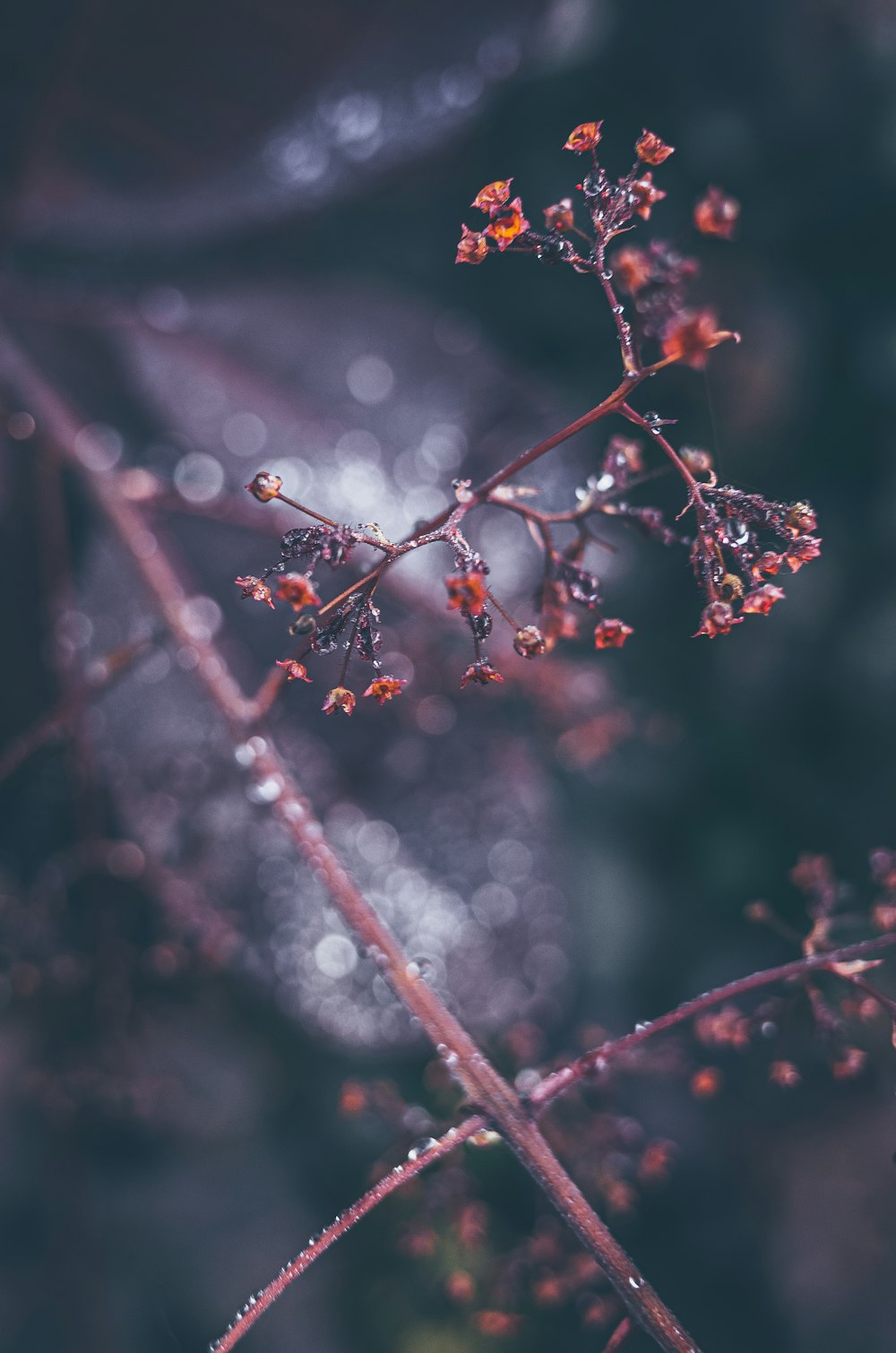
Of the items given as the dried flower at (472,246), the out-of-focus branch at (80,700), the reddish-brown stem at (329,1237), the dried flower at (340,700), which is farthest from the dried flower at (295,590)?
the out-of-focus branch at (80,700)

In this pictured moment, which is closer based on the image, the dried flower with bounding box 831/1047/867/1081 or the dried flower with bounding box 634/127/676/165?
the dried flower with bounding box 634/127/676/165

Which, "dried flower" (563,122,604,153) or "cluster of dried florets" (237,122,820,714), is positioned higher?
"dried flower" (563,122,604,153)

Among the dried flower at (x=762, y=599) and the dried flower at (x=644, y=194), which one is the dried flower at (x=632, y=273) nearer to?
the dried flower at (x=644, y=194)

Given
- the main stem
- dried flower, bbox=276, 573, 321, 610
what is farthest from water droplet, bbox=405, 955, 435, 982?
dried flower, bbox=276, 573, 321, 610

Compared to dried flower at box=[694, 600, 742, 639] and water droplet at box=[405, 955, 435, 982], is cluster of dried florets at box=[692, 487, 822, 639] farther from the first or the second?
water droplet at box=[405, 955, 435, 982]

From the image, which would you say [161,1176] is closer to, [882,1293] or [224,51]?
[882,1293]

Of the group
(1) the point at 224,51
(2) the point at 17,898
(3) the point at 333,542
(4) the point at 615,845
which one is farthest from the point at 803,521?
(1) the point at 224,51
